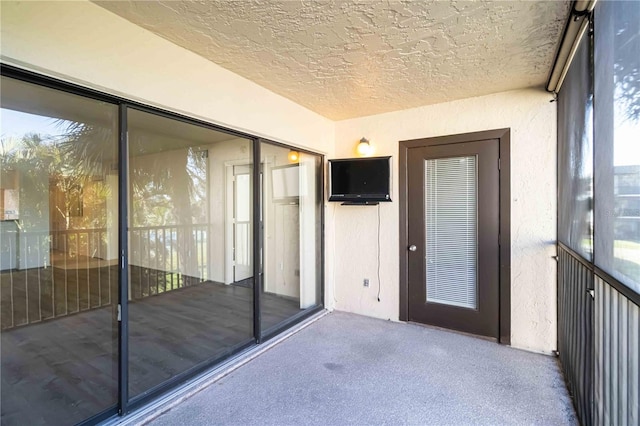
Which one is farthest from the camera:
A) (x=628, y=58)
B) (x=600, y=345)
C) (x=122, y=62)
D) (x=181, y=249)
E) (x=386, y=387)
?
(x=181, y=249)

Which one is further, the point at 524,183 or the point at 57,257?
the point at 524,183

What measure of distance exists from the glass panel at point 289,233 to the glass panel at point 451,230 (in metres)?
1.47

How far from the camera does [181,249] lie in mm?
2680

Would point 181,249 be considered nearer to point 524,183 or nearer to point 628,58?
point 628,58

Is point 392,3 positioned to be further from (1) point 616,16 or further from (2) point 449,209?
(2) point 449,209

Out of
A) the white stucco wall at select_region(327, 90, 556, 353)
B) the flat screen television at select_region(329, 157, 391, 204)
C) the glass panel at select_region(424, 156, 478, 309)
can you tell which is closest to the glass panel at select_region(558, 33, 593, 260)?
the white stucco wall at select_region(327, 90, 556, 353)

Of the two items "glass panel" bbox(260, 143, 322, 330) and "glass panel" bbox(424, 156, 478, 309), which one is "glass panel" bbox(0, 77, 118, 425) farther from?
"glass panel" bbox(424, 156, 478, 309)

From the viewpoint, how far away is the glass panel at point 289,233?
331 centimetres

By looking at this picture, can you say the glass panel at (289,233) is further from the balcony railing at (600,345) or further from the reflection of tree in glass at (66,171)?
the balcony railing at (600,345)

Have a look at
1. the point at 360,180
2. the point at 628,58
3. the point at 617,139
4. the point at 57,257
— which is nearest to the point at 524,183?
the point at 360,180

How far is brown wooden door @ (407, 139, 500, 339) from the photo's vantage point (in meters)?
3.18

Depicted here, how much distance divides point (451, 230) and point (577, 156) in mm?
1465

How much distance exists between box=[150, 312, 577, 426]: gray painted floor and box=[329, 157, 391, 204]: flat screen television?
5.44 ft

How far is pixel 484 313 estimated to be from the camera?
3207 mm
